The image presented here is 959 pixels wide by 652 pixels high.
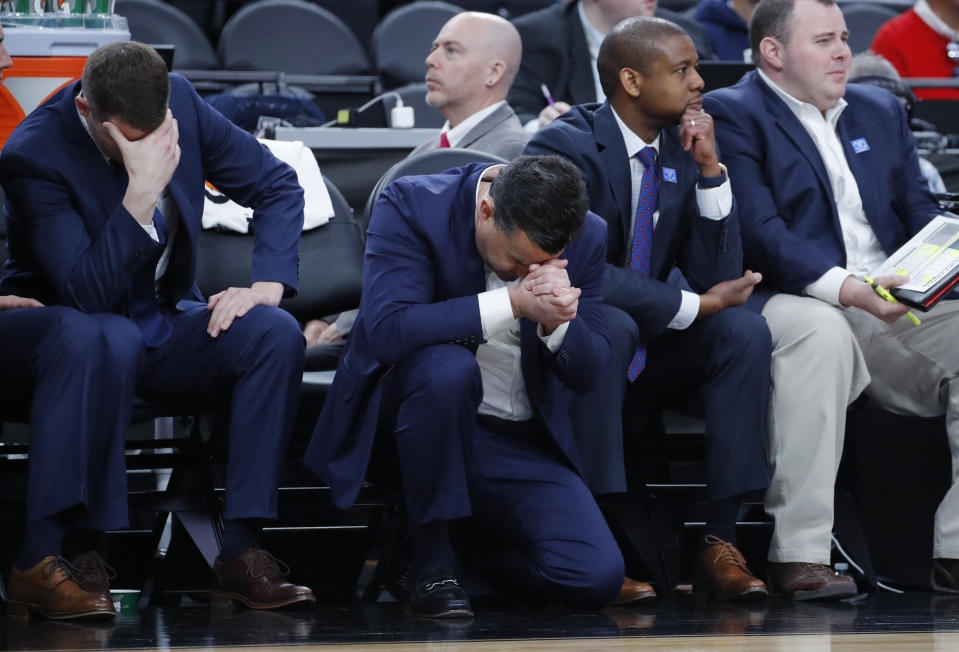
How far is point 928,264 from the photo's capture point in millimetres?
3105

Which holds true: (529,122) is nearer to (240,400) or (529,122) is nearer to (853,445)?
(853,445)

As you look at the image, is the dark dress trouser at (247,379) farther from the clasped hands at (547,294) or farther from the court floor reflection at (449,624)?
the clasped hands at (547,294)

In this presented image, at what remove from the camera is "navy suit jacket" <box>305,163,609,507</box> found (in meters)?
2.62

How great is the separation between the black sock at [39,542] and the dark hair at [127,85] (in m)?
0.78

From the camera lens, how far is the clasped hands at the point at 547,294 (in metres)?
2.51

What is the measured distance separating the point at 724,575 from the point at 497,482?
1.69ft

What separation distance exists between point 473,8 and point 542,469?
4.60 m

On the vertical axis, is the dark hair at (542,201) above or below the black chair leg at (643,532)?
above

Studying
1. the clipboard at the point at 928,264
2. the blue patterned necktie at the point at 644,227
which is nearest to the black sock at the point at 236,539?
the blue patterned necktie at the point at 644,227

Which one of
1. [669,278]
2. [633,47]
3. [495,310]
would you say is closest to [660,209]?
[669,278]

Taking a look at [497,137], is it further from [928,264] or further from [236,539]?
[236,539]

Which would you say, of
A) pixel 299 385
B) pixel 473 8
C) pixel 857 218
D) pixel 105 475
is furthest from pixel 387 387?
pixel 473 8

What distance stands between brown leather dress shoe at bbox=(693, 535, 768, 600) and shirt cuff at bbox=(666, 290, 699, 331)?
48 centimetres

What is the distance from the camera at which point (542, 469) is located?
109 inches
